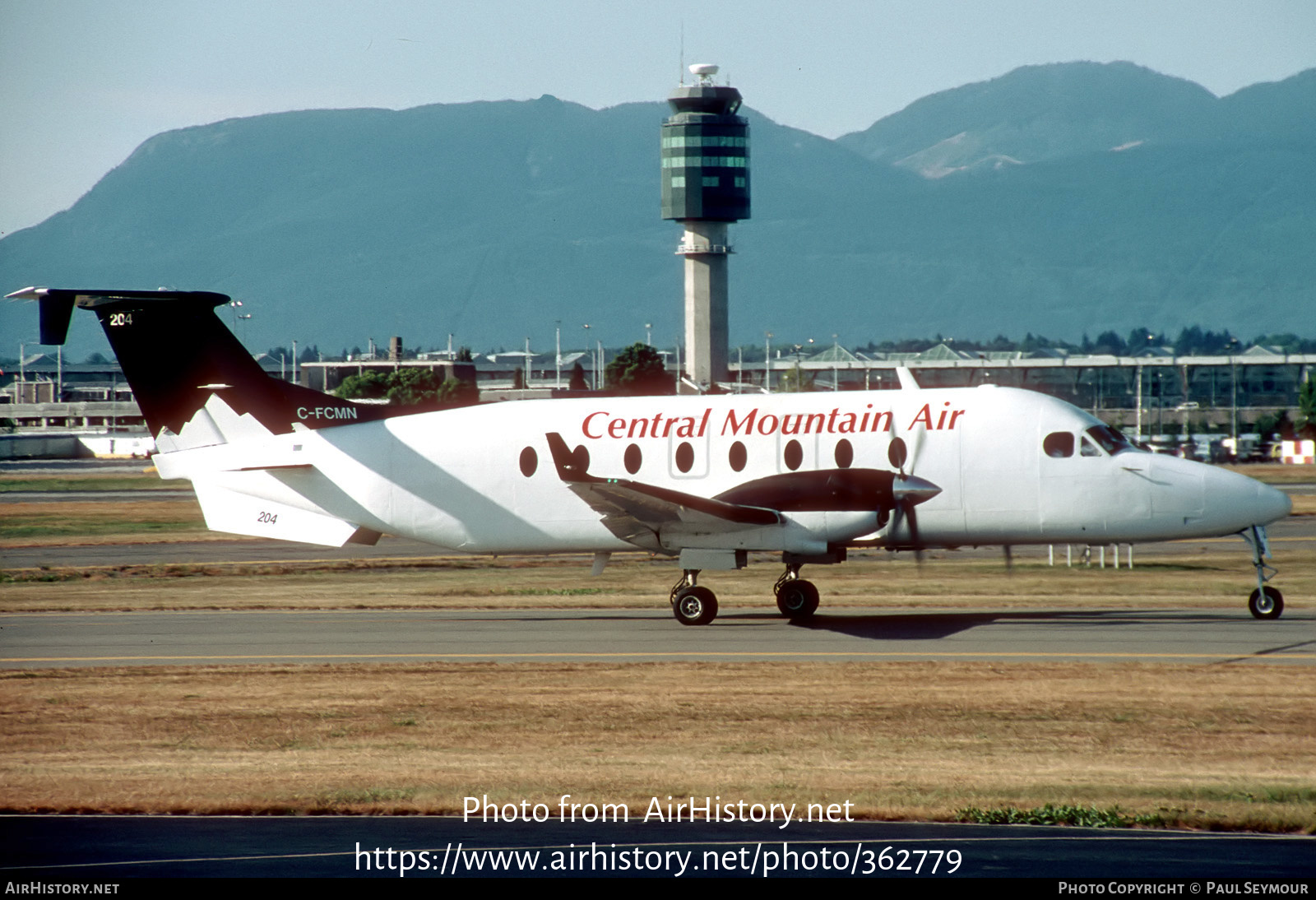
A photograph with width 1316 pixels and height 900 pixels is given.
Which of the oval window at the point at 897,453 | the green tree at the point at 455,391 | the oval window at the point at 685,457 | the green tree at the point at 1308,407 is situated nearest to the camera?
the oval window at the point at 897,453

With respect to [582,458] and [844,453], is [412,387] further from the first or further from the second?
[844,453]

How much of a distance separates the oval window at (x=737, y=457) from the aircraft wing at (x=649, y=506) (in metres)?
0.78

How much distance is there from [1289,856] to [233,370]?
68.9 feet

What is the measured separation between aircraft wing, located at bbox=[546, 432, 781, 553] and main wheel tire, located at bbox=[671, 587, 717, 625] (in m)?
0.96

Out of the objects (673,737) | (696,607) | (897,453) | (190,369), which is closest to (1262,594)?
(897,453)

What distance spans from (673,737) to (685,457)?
31.9ft

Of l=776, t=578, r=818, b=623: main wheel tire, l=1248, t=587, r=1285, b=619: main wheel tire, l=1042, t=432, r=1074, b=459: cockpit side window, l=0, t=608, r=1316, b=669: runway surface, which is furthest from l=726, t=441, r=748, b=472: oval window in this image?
l=1248, t=587, r=1285, b=619: main wheel tire

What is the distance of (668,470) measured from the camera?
24.3 meters

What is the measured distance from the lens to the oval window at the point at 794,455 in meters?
23.5

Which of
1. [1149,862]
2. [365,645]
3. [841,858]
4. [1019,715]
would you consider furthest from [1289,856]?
[365,645]

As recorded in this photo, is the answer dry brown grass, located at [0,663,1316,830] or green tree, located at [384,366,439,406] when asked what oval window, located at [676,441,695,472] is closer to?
dry brown grass, located at [0,663,1316,830]

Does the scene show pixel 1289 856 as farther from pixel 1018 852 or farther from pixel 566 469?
pixel 566 469

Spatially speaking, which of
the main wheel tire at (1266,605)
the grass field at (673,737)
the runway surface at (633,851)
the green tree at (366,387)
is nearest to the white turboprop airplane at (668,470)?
the main wheel tire at (1266,605)

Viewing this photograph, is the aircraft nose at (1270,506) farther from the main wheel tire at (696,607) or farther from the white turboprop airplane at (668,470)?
the main wheel tire at (696,607)
